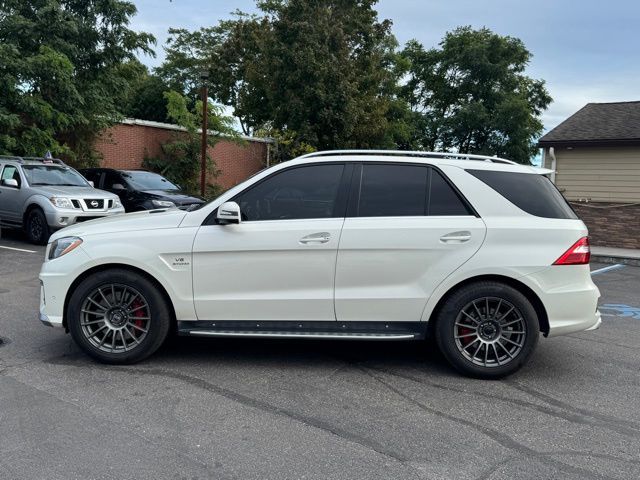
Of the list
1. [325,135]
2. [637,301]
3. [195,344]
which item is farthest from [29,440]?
[325,135]

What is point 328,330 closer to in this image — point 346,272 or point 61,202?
point 346,272

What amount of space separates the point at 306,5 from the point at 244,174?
8.12m

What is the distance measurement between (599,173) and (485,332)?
14179mm

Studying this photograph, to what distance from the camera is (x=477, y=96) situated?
36.6 meters

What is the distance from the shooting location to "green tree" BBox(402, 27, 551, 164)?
34188 millimetres

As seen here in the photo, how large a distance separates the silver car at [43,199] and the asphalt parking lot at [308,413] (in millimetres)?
6486

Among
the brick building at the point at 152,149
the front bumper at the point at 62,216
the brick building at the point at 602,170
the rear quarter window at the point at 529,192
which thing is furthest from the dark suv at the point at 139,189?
the rear quarter window at the point at 529,192

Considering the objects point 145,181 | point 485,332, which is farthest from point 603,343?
point 145,181

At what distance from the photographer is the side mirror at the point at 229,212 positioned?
4.60m

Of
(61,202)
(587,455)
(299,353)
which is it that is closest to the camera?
(587,455)

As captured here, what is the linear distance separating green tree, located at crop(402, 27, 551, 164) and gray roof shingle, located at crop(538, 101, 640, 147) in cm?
1445

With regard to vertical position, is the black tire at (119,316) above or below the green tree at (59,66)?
below

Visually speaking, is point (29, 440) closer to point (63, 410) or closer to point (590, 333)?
point (63, 410)

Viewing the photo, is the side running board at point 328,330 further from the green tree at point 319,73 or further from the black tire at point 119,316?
the green tree at point 319,73
